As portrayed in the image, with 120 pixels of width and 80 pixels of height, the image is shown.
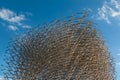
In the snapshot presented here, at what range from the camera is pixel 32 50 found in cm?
1095

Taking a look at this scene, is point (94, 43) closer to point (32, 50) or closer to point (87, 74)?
point (87, 74)

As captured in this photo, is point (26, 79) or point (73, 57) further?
point (73, 57)

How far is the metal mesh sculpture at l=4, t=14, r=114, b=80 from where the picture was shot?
10.9 meters

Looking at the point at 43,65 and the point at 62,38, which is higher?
the point at 62,38

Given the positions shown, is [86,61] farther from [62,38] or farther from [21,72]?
[21,72]

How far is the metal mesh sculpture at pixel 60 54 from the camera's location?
1087 cm

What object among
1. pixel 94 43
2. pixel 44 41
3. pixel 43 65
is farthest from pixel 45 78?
pixel 94 43

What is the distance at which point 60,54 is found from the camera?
1095cm

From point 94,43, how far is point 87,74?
1.07m

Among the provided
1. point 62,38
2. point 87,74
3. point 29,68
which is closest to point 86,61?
point 87,74

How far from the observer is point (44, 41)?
10.9 m

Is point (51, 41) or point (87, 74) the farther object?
point (87, 74)

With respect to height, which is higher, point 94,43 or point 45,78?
point 94,43

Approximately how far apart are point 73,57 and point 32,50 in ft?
4.62
